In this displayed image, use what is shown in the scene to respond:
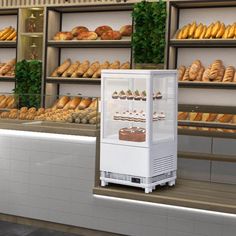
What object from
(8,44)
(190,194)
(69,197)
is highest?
(8,44)

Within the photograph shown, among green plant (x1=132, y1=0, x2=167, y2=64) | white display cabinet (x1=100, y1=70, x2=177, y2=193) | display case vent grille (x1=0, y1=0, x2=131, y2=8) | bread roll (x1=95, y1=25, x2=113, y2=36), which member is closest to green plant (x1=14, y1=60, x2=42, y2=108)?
display case vent grille (x1=0, y1=0, x2=131, y2=8)

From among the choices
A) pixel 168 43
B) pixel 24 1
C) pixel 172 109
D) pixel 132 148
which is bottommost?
pixel 132 148

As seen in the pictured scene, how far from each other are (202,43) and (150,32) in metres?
0.62

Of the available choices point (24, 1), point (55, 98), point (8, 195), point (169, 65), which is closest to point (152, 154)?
point (55, 98)

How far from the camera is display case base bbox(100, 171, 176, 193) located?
11.5 ft

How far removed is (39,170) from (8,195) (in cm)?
44

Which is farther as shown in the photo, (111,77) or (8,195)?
(8,195)

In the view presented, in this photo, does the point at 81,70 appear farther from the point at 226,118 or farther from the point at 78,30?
the point at 226,118

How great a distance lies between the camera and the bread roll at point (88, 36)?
239 inches

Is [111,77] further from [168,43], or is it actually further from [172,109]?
[168,43]

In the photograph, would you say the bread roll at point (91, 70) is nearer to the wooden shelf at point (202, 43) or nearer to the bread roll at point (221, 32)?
the wooden shelf at point (202, 43)

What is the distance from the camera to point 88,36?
609 centimetres

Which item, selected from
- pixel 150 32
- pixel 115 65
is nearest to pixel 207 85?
pixel 150 32

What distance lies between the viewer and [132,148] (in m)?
3.52
